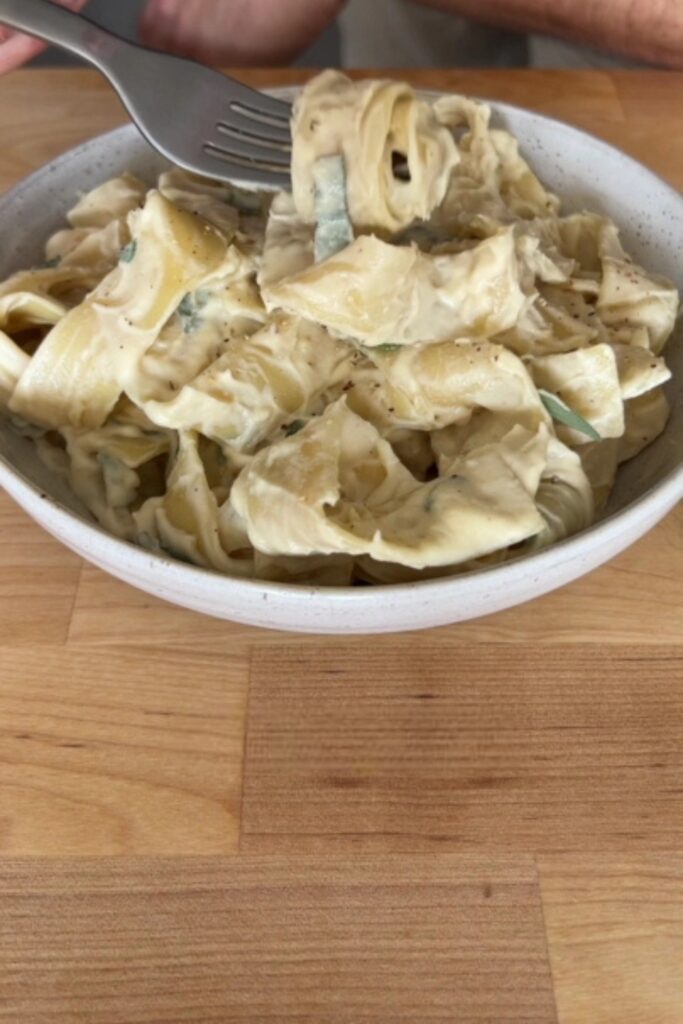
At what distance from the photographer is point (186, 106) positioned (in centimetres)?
92

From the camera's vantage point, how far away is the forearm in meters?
1.35

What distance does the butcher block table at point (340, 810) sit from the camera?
0.62 meters

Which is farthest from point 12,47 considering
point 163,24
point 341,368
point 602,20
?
point 602,20

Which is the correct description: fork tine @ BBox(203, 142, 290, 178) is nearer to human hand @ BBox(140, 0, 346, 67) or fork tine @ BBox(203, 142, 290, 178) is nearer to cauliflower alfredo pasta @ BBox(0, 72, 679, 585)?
cauliflower alfredo pasta @ BBox(0, 72, 679, 585)

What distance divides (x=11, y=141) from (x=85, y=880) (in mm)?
1007

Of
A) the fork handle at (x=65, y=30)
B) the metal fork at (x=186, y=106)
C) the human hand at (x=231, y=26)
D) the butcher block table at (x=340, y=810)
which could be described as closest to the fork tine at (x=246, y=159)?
the metal fork at (x=186, y=106)

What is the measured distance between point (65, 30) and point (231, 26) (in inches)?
21.8

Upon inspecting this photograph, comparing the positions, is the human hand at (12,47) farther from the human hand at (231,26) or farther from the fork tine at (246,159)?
the fork tine at (246,159)

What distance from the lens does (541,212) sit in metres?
1.00

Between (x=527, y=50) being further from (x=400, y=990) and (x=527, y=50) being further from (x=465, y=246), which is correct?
(x=400, y=990)

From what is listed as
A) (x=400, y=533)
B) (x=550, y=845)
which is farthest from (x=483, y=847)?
(x=400, y=533)

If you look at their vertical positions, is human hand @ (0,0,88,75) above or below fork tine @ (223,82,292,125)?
below

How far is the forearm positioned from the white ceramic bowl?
45 centimetres

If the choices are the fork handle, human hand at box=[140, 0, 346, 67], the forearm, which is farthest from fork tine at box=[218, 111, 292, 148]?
the forearm
